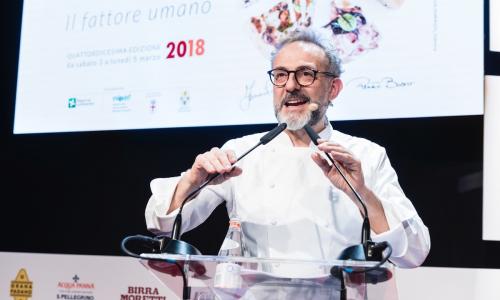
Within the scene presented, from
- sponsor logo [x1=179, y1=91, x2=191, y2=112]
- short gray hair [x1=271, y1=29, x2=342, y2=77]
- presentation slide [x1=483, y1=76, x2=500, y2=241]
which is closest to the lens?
short gray hair [x1=271, y1=29, x2=342, y2=77]

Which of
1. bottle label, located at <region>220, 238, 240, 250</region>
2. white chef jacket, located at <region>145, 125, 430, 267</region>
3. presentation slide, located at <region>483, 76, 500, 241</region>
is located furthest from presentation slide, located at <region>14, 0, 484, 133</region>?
bottle label, located at <region>220, 238, 240, 250</region>

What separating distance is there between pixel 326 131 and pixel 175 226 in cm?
86

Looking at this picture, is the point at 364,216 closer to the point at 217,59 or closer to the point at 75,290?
the point at 217,59

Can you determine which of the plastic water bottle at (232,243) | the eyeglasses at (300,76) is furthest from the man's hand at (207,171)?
the eyeglasses at (300,76)

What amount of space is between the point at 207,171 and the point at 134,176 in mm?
1412

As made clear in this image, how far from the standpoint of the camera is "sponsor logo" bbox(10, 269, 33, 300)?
125 inches

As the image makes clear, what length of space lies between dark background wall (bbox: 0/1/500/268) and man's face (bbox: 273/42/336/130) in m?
0.46

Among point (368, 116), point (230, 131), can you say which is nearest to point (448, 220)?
point (368, 116)

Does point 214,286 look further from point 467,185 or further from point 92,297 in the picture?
point 92,297

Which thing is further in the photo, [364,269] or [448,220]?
[448,220]

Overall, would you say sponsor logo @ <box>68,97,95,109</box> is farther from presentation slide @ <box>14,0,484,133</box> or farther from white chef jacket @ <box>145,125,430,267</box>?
white chef jacket @ <box>145,125,430,267</box>

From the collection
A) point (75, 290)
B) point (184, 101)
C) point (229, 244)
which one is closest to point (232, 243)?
point (229, 244)

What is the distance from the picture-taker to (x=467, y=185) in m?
2.55
